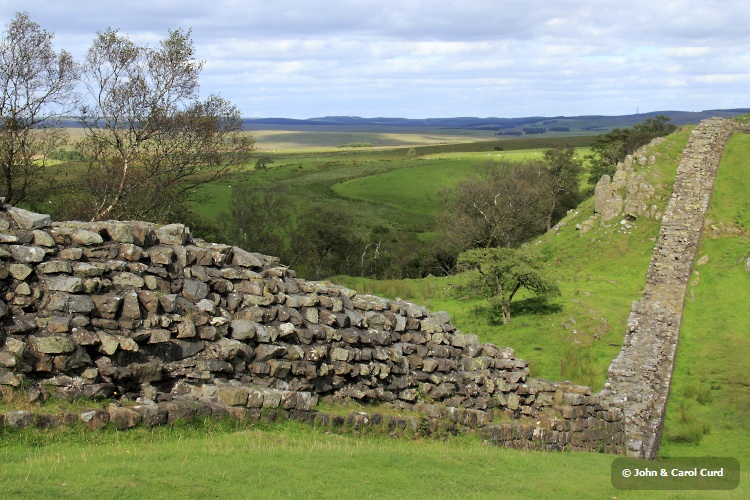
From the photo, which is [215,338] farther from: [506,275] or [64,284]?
[506,275]

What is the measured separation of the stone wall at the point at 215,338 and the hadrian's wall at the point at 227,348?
0.03 metres

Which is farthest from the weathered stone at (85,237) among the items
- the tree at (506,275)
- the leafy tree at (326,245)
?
the leafy tree at (326,245)

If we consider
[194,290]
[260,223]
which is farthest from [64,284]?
[260,223]

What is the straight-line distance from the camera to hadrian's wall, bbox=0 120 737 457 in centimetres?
1411

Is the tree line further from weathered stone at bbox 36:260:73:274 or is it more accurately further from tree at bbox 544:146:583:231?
tree at bbox 544:146:583:231

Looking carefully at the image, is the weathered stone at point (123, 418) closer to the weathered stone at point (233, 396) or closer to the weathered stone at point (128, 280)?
the weathered stone at point (233, 396)

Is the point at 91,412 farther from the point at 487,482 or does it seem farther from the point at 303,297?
Result: the point at 487,482

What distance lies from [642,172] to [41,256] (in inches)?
1807

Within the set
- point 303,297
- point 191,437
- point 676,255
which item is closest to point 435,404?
point 303,297

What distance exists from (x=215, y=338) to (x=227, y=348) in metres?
0.40

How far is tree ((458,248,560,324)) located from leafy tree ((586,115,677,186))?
54.0m

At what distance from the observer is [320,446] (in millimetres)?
13641

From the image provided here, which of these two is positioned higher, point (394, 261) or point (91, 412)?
point (91, 412)

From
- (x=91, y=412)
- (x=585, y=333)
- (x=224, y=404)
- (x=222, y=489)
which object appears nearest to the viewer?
(x=222, y=489)
